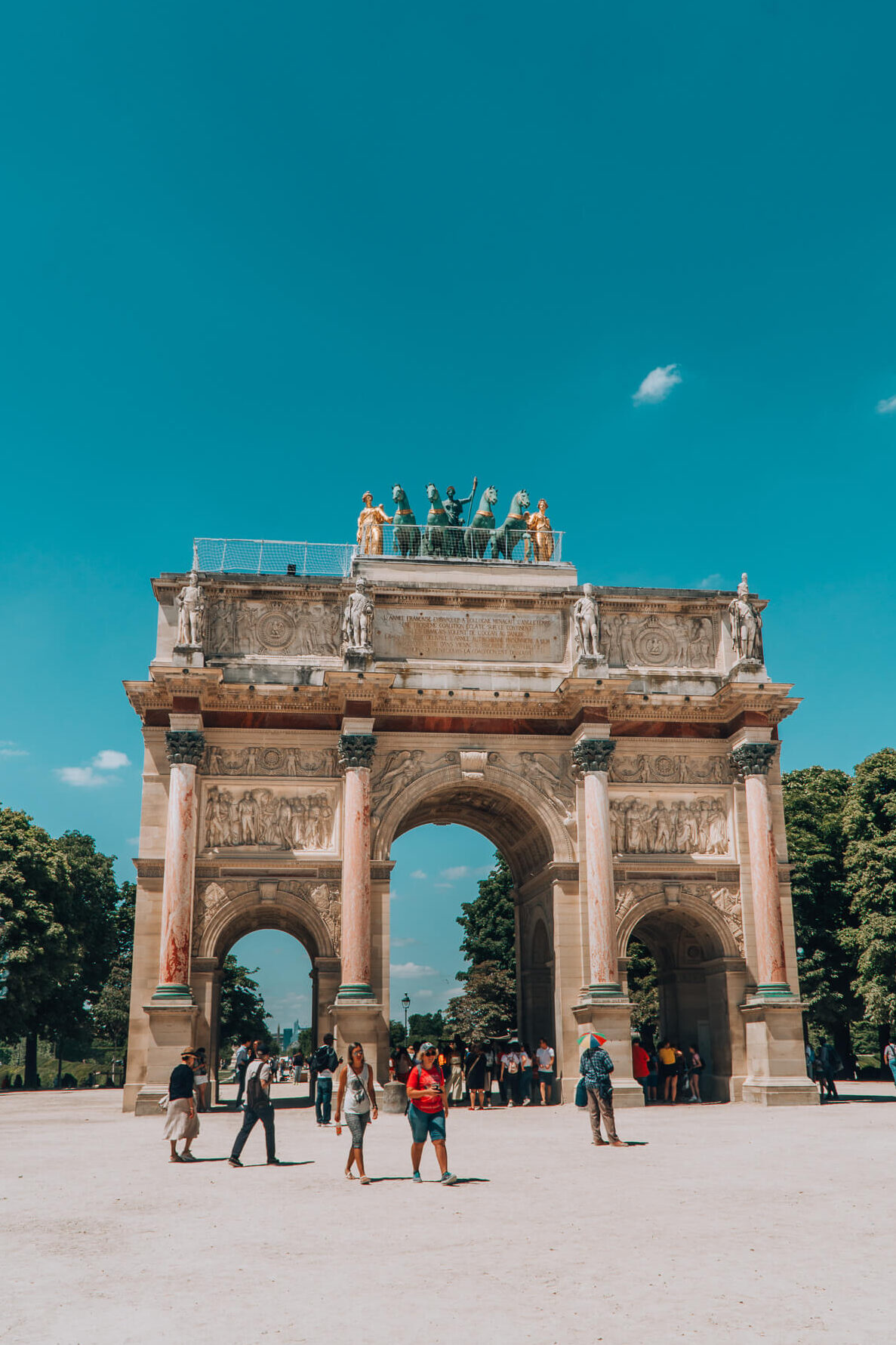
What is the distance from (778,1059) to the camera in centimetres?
3228

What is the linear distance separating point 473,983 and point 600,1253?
2254 inches

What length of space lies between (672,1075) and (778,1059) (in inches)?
127

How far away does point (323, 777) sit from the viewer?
3459cm

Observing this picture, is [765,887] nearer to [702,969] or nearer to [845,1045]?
[702,969]

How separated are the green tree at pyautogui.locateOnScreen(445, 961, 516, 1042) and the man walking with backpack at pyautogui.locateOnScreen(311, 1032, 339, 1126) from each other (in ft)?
123

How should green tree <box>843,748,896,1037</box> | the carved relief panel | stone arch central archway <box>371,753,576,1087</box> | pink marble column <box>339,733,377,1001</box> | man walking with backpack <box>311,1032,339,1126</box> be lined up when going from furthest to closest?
1. green tree <box>843,748,896,1037</box>
2. the carved relief panel
3. stone arch central archway <box>371,753,576,1087</box>
4. pink marble column <box>339,733,377,1001</box>
5. man walking with backpack <box>311,1032,339,1126</box>

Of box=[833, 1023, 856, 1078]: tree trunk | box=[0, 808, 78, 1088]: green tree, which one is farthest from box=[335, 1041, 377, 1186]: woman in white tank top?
box=[833, 1023, 856, 1078]: tree trunk

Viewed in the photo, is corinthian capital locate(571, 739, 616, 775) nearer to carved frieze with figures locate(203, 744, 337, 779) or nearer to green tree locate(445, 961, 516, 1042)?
carved frieze with figures locate(203, 744, 337, 779)

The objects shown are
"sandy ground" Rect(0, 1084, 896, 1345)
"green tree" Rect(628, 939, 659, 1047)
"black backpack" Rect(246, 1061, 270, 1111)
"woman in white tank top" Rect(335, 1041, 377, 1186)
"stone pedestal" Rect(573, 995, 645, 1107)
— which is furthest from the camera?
"green tree" Rect(628, 939, 659, 1047)

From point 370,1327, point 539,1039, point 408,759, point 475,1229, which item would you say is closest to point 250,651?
point 408,759

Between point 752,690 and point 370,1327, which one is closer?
point 370,1327

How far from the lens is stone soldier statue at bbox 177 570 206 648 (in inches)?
1337

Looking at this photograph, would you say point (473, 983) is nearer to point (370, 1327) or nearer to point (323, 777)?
point (323, 777)

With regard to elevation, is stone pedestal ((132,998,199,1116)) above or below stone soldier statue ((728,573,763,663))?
below
